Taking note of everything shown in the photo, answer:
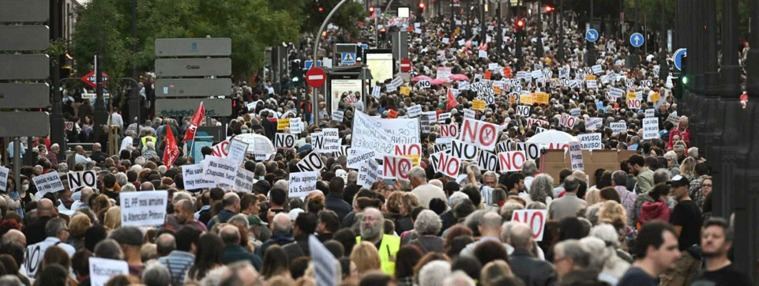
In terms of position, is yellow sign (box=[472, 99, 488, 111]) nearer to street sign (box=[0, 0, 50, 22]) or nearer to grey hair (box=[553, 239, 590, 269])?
street sign (box=[0, 0, 50, 22])

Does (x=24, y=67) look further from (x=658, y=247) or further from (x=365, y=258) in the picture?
(x=658, y=247)

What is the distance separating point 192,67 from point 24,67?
16207 mm

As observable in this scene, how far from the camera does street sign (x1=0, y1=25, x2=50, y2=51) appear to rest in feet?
84.8

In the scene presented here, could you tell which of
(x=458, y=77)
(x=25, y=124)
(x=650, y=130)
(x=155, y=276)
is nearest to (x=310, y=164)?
(x=25, y=124)

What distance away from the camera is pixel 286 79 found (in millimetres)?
77688

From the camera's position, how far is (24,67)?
85.5ft

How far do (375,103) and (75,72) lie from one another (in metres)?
9.22

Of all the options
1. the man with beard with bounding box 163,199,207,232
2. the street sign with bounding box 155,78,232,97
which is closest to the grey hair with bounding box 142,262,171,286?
the man with beard with bounding box 163,199,207,232

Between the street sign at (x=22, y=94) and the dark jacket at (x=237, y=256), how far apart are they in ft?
38.3

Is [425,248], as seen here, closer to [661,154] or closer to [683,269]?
[683,269]

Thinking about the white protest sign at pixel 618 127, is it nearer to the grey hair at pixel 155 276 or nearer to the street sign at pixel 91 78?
the street sign at pixel 91 78

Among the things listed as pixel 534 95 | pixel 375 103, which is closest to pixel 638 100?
pixel 534 95

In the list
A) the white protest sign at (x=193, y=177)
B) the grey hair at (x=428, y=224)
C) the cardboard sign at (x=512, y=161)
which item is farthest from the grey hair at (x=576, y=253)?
the cardboard sign at (x=512, y=161)

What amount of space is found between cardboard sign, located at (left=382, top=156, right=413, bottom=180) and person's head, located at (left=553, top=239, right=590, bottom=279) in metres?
11.8
